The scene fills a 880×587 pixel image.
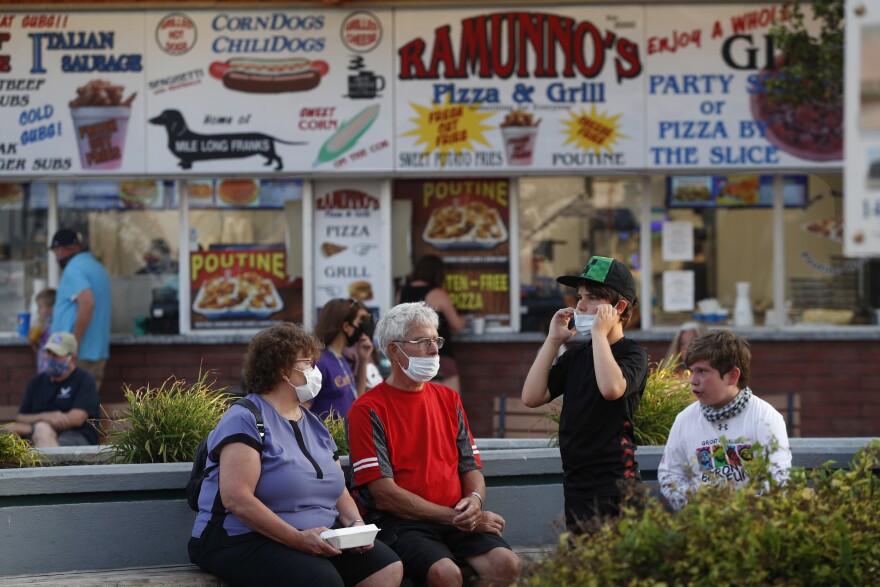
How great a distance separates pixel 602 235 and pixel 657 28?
1.87m

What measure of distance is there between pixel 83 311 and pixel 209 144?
1777mm

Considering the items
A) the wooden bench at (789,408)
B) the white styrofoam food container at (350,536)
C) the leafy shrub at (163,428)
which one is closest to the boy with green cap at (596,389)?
the white styrofoam food container at (350,536)

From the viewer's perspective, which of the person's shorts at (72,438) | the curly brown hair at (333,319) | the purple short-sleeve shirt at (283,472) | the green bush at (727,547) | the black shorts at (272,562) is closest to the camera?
the green bush at (727,547)

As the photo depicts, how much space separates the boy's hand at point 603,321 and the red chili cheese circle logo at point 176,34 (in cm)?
725

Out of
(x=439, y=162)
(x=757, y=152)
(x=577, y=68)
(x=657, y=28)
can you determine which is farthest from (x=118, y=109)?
(x=757, y=152)

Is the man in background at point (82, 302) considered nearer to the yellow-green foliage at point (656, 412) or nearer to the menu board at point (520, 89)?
the menu board at point (520, 89)

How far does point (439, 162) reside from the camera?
11523mm

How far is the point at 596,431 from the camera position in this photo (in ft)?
17.0

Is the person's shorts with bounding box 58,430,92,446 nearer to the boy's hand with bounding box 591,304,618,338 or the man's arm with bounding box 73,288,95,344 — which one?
the man's arm with bounding box 73,288,95,344

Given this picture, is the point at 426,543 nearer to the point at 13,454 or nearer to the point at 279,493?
the point at 279,493

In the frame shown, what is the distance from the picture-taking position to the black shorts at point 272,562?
511 cm

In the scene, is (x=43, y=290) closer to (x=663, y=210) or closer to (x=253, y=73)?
(x=253, y=73)

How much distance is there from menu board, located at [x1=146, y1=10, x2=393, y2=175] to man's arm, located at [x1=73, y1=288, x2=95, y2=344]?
4.06 feet

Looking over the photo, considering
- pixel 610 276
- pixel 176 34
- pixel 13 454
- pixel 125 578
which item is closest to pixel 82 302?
pixel 176 34
